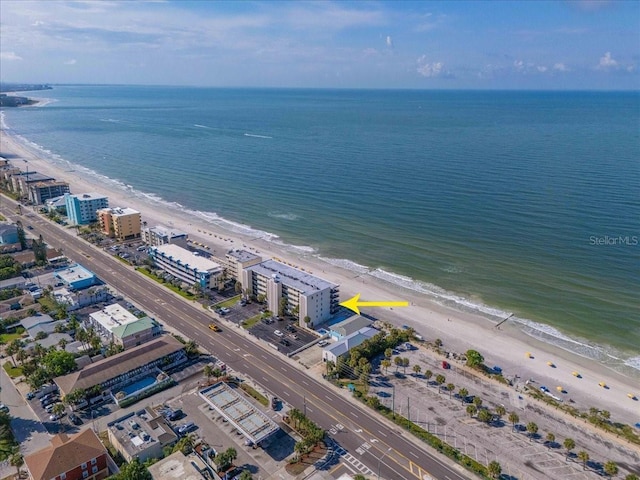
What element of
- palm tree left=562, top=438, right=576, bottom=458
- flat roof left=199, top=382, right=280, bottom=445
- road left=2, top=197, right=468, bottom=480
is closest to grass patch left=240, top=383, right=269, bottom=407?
road left=2, top=197, right=468, bottom=480

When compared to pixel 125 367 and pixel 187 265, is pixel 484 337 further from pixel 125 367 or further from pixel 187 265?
pixel 187 265

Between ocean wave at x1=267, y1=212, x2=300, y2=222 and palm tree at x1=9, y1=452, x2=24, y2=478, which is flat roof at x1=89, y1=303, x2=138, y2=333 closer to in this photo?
palm tree at x1=9, y1=452, x2=24, y2=478

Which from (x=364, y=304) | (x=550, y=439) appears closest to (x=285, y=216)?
(x=364, y=304)

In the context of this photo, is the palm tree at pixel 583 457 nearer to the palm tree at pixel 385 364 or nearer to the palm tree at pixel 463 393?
the palm tree at pixel 463 393

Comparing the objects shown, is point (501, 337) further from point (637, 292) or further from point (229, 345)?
point (229, 345)

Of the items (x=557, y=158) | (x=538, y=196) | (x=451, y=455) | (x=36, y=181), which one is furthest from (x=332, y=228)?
(x=557, y=158)

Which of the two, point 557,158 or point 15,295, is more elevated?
point 557,158
